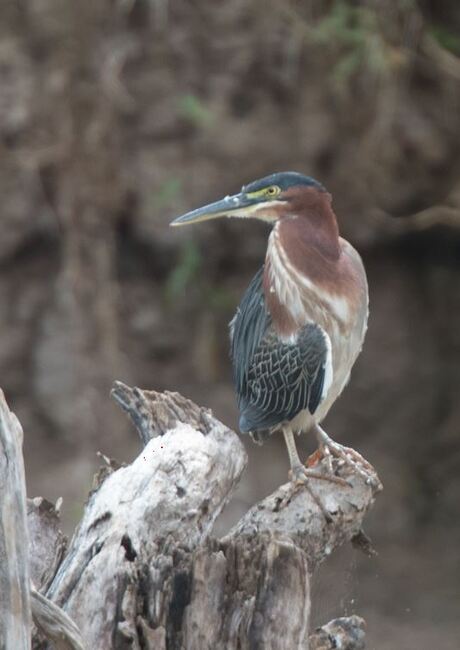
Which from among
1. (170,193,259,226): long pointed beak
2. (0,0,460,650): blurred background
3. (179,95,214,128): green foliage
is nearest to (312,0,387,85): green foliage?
(0,0,460,650): blurred background

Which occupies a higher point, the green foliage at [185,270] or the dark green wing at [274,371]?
the green foliage at [185,270]

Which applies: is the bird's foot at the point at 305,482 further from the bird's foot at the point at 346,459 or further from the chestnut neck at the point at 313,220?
the chestnut neck at the point at 313,220

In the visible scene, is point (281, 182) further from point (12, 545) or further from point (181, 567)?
point (12, 545)

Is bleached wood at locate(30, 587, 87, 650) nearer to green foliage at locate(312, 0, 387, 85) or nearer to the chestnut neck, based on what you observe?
the chestnut neck

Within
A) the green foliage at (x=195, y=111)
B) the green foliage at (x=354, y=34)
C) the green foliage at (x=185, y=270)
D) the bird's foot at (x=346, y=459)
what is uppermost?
the green foliage at (x=354, y=34)

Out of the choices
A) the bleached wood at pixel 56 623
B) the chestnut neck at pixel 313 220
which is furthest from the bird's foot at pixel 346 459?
the bleached wood at pixel 56 623

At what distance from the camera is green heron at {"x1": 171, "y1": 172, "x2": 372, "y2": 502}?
11.3 feet

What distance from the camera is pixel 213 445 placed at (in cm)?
312

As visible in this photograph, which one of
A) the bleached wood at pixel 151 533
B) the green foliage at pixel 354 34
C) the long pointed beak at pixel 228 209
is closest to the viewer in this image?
the bleached wood at pixel 151 533

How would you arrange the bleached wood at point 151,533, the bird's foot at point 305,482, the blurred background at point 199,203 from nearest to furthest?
the bleached wood at point 151,533, the bird's foot at point 305,482, the blurred background at point 199,203

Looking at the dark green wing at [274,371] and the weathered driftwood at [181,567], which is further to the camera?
the dark green wing at [274,371]

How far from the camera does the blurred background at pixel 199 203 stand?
237 inches

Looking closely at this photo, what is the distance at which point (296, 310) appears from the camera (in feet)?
11.5

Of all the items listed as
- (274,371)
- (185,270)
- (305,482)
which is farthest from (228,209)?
(185,270)
